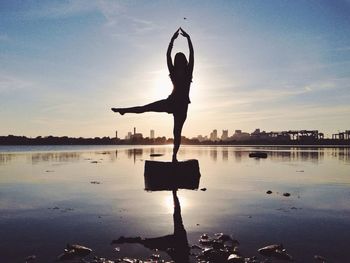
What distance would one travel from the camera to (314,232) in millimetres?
8461

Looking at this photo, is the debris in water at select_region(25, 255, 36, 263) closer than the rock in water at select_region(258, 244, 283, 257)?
Yes

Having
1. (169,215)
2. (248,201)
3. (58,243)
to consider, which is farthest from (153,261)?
(248,201)

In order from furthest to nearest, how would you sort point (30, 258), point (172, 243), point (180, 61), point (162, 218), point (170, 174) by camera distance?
point (170, 174) → point (180, 61) → point (162, 218) → point (172, 243) → point (30, 258)

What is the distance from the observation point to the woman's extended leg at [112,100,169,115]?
17.3m

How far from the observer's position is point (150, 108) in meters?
17.6

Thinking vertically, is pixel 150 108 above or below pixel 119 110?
above

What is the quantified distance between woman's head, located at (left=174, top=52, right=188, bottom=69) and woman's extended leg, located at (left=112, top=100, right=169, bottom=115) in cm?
200

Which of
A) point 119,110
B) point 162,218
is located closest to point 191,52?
point 119,110

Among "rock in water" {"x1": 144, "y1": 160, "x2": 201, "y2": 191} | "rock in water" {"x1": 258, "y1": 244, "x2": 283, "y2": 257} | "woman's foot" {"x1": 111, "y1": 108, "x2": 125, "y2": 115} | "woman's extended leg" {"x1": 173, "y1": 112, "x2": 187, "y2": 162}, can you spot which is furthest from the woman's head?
"rock in water" {"x1": 258, "y1": 244, "x2": 283, "y2": 257}

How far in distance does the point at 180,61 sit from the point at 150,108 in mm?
2889

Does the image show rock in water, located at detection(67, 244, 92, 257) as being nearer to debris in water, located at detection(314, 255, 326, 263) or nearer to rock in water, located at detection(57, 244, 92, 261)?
rock in water, located at detection(57, 244, 92, 261)

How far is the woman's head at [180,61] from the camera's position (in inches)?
719

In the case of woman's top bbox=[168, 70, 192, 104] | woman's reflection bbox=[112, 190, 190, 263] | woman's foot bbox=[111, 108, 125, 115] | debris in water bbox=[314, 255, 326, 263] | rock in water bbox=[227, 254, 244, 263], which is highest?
woman's top bbox=[168, 70, 192, 104]

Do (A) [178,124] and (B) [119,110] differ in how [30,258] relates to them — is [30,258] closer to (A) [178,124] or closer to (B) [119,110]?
(B) [119,110]
